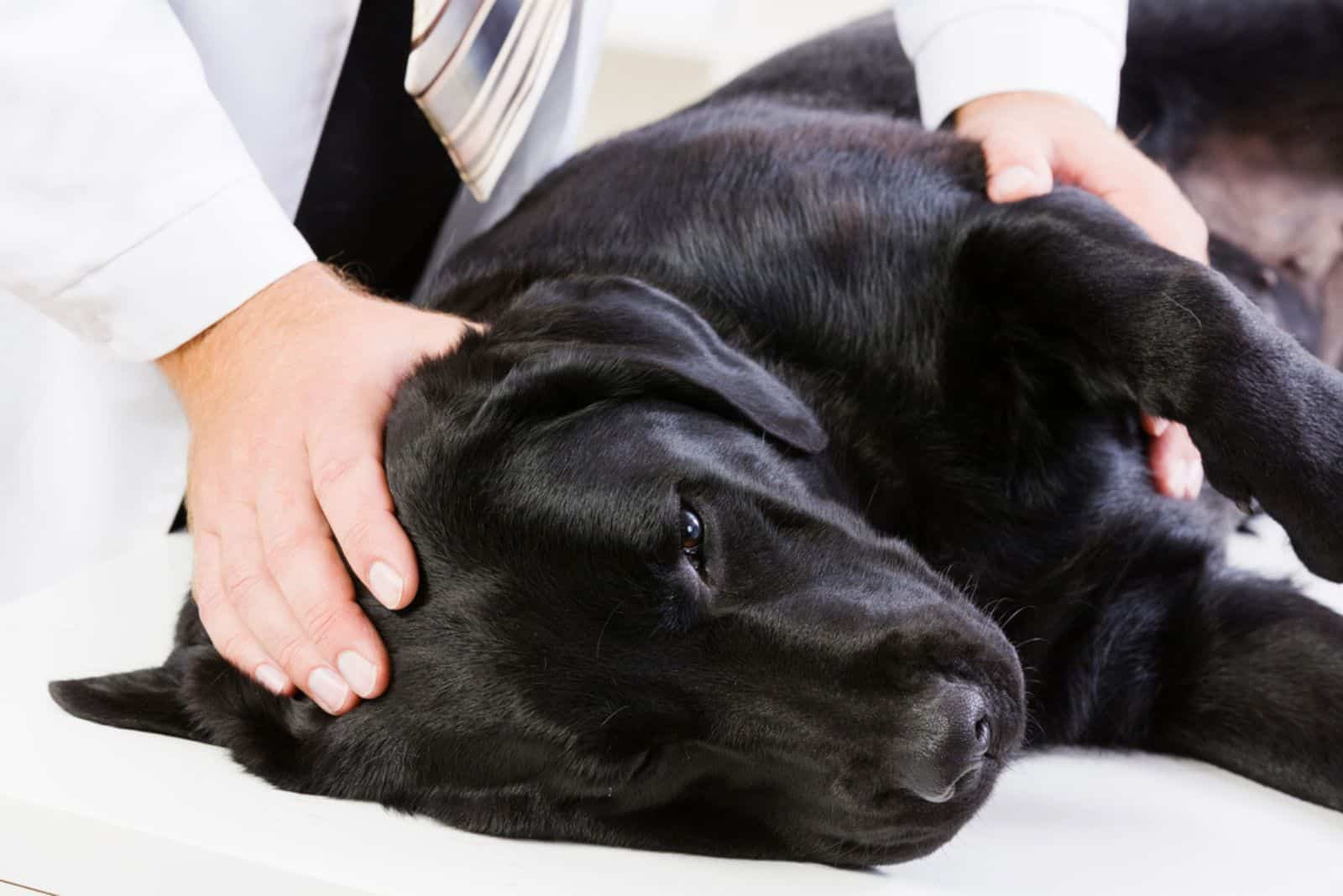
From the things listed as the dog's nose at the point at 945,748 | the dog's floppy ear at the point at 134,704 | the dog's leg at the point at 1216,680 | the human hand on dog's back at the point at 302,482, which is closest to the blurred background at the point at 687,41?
the human hand on dog's back at the point at 302,482

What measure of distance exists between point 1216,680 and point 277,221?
1.08 meters

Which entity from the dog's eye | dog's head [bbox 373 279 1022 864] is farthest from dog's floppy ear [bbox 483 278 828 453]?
the dog's eye

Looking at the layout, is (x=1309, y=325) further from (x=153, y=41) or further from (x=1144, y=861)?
(x=153, y=41)

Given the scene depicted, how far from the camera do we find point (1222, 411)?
1.23 metres

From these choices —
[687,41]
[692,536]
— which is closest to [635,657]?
[692,536]

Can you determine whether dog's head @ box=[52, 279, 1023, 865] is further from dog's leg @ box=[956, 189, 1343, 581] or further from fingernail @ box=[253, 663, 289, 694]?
dog's leg @ box=[956, 189, 1343, 581]

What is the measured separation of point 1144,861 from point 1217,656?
44 cm

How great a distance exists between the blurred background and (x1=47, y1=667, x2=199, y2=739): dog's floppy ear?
217 centimetres

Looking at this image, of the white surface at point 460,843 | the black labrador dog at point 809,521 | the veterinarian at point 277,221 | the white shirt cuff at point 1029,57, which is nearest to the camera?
the white surface at point 460,843

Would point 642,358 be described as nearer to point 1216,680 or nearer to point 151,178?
point 151,178

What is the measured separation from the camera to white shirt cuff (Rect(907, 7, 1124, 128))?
1.76m

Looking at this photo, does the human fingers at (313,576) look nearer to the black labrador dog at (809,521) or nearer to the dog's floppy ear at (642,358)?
the black labrador dog at (809,521)

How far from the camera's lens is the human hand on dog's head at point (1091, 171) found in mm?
1551

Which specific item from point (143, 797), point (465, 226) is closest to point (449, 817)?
point (143, 797)
